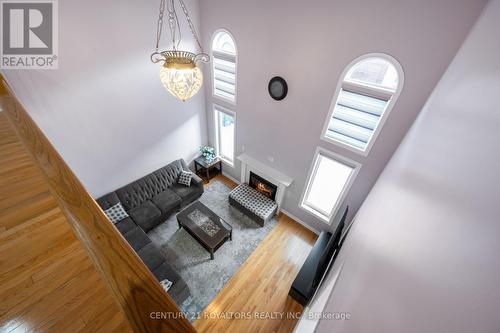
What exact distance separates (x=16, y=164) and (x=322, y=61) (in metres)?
3.75

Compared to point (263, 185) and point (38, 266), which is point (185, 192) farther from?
point (38, 266)

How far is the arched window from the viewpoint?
4.72 metres

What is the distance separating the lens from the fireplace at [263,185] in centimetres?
533

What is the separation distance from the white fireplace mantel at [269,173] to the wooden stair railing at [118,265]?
414cm

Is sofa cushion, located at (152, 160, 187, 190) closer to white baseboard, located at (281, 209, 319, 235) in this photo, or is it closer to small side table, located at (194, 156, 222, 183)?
small side table, located at (194, 156, 222, 183)

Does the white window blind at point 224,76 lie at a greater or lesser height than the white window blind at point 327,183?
greater

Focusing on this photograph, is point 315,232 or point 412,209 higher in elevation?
point 412,209

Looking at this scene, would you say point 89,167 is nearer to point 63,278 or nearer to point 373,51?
point 63,278

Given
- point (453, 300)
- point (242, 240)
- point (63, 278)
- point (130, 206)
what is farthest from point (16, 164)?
point (242, 240)

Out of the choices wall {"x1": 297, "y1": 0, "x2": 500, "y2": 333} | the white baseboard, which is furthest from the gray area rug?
wall {"x1": 297, "y1": 0, "x2": 500, "y2": 333}

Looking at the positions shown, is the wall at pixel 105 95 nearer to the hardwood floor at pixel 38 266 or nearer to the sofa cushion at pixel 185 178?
the sofa cushion at pixel 185 178

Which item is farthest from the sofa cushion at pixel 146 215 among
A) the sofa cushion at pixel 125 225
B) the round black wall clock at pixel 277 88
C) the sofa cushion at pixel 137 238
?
the round black wall clock at pixel 277 88

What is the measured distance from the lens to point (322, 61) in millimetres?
3434

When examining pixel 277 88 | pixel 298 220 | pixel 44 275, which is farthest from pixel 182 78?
pixel 298 220
